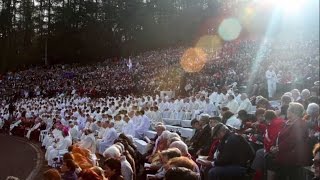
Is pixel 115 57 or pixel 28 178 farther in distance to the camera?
pixel 115 57

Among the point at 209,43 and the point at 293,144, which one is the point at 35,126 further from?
the point at 209,43

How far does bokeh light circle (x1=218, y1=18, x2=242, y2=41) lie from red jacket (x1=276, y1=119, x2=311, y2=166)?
127 ft

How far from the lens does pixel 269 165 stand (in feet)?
25.1

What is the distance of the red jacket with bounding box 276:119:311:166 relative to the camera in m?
6.89

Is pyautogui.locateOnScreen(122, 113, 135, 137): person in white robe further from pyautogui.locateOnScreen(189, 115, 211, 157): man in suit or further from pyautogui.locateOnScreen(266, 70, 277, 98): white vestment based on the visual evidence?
pyautogui.locateOnScreen(266, 70, 277, 98): white vestment

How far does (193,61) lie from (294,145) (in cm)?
3074

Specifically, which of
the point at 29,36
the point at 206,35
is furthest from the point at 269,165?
the point at 29,36

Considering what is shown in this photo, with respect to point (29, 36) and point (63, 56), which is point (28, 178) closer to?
point (63, 56)

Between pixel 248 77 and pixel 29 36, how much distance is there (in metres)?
46.8

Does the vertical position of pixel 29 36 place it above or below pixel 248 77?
above

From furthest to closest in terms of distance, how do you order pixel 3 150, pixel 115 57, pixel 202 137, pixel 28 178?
pixel 115 57
pixel 3 150
pixel 28 178
pixel 202 137

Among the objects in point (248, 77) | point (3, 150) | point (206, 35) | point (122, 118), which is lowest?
point (3, 150)

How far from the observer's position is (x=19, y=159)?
1769 cm

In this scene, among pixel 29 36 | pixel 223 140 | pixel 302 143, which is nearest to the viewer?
pixel 302 143
